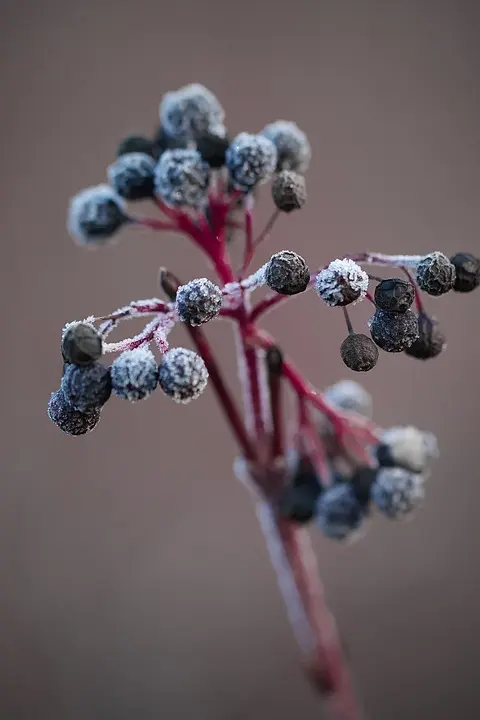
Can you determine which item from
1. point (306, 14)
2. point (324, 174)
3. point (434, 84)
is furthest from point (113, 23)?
point (434, 84)

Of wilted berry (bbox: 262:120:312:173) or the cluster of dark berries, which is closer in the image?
the cluster of dark berries

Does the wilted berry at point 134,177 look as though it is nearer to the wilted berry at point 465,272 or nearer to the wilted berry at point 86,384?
the wilted berry at point 86,384

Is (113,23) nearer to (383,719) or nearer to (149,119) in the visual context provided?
(149,119)

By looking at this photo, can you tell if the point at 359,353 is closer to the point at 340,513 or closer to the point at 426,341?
the point at 426,341

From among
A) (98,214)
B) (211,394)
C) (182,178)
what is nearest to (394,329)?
(182,178)

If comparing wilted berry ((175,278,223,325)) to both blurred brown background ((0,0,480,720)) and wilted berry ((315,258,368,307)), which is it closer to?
wilted berry ((315,258,368,307))

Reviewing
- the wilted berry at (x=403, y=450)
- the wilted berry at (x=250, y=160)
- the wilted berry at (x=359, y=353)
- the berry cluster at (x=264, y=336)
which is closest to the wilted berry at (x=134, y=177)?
the berry cluster at (x=264, y=336)

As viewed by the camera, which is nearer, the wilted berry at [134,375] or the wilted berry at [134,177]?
the wilted berry at [134,375]

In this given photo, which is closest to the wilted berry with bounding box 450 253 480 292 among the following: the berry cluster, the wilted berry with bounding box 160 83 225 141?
the berry cluster
